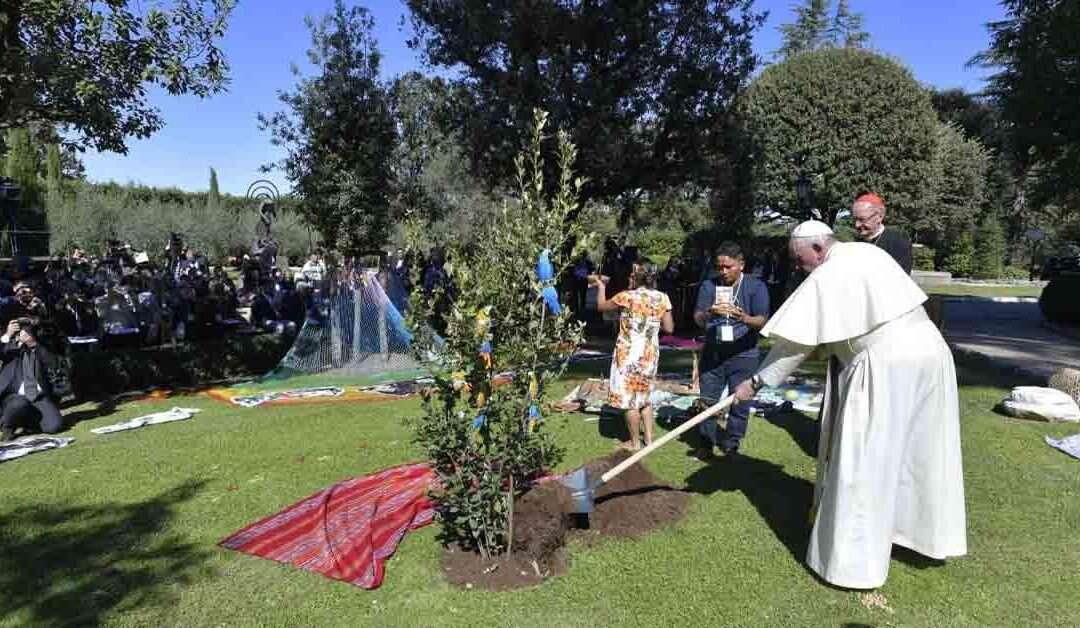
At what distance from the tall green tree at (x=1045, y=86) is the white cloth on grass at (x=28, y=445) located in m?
15.9

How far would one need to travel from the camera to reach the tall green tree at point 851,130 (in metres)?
27.9

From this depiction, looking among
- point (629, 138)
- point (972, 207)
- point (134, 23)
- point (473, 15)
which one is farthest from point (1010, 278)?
point (134, 23)

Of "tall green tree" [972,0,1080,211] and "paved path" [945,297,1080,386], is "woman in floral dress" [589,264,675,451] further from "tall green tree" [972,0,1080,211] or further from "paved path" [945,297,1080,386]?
"tall green tree" [972,0,1080,211]

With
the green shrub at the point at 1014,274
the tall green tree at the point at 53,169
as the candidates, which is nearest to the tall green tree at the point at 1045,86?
the green shrub at the point at 1014,274

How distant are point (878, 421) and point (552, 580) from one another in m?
1.99

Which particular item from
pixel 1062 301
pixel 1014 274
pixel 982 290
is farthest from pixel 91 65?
pixel 1014 274

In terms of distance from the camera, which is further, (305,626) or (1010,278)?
(1010,278)

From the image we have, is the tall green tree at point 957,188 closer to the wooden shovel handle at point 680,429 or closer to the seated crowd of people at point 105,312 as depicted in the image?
the seated crowd of people at point 105,312

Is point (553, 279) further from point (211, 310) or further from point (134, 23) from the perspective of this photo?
point (211, 310)

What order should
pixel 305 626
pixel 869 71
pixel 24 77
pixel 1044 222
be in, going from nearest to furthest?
1. pixel 305 626
2. pixel 24 77
3. pixel 869 71
4. pixel 1044 222

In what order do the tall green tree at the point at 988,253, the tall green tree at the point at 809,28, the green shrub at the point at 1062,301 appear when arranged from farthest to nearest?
the tall green tree at the point at 809,28 < the tall green tree at the point at 988,253 < the green shrub at the point at 1062,301

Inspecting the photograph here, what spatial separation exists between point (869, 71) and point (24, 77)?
2832cm

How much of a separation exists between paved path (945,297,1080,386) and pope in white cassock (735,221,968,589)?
6.96 metres

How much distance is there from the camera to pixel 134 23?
864 cm
